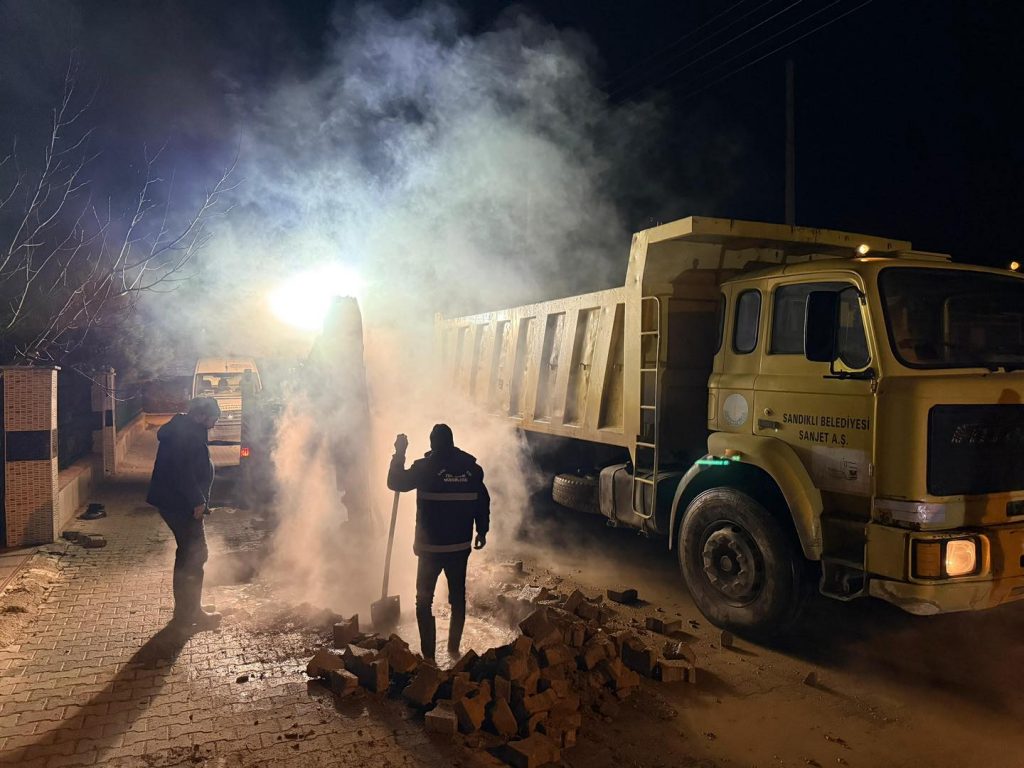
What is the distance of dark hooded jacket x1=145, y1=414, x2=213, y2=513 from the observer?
228 inches

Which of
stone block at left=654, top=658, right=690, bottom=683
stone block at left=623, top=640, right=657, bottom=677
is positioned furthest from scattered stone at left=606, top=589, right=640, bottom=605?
stone block at left=654, top=658, right=690, bottom=683

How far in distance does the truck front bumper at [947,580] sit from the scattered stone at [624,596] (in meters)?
2.30

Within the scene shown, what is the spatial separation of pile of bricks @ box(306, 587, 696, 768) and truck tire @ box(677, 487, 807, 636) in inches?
28.5

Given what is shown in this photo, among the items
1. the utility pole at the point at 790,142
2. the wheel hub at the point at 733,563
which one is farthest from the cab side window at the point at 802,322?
the utility pole at the point at 790,142

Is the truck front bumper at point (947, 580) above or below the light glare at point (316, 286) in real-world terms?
below

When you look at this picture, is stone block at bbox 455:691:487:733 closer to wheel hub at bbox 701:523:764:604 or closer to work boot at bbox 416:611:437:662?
work boot at bbox 416:611:437:662

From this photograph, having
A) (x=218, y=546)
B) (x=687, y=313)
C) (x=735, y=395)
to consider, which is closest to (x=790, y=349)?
(x=735, y=395)

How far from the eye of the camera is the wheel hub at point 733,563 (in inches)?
212

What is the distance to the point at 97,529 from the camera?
902 cm

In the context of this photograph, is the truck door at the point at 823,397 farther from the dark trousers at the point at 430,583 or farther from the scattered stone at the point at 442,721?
the scattered stone at the point at 442,721

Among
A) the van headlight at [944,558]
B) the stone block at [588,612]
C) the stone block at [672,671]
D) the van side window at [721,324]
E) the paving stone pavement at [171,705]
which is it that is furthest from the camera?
the van side window at [721,324]

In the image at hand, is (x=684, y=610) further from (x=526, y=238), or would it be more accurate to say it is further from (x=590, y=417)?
(x=526, y=238)

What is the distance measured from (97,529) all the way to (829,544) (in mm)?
8836

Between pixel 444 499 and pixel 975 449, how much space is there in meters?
3.66
